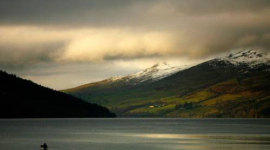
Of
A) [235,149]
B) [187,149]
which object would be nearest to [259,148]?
[235,149]

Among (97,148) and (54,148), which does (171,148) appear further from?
(54,148)

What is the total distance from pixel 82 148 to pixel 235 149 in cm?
3910

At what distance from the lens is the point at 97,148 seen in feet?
445

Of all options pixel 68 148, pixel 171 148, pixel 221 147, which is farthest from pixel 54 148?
pixel 221 147

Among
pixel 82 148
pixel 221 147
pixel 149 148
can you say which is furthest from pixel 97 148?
pixel 221 147

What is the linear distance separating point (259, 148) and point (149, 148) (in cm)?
2834

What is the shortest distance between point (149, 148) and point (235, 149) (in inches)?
876

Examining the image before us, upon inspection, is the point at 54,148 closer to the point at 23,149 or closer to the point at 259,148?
the point at 23,149

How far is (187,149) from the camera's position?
13638 centimetres

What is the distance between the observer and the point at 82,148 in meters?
136

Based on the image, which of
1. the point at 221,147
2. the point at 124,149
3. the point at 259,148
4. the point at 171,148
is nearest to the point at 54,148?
the point at 124,149

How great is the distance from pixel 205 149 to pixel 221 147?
23.0ft

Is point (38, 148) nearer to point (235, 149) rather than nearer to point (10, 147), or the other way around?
point (10, 147)

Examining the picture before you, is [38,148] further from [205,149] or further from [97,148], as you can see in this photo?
[205,149]
